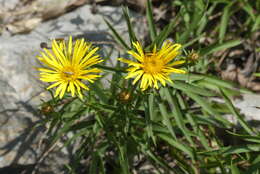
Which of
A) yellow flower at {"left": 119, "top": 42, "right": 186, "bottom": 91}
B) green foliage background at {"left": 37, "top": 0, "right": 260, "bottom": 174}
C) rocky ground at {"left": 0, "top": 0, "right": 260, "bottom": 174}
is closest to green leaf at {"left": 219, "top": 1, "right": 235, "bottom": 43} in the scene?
green foliage background at {"left": 37, "top": 0, "right": 260, "bottom": 174}

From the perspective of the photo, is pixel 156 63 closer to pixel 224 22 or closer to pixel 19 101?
pixel 19 101

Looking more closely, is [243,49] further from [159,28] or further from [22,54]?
[22,54]

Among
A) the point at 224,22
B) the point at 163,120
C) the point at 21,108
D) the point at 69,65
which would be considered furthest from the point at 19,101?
the point at 224,22

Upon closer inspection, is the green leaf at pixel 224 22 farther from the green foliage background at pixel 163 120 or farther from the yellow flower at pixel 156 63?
the yellow flower at pixel 156 63

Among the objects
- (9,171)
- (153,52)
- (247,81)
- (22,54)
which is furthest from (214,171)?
(22,54)

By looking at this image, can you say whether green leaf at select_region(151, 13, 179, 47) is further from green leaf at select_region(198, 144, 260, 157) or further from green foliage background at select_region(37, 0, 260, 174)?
green leaf at select_region(198, 144, 260, 157)

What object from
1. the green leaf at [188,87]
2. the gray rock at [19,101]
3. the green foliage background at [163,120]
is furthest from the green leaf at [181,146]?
the gray rock at [19,101]
